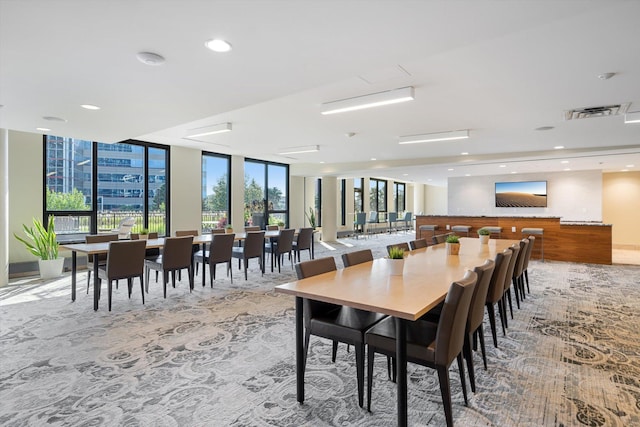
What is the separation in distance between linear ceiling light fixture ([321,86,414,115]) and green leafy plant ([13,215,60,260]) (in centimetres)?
526

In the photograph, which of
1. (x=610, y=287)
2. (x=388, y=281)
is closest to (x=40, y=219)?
(x=388, y=281)

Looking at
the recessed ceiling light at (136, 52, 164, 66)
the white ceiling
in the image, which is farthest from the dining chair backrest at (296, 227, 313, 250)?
the recessed ceiling light at (136, 52, 164, 66)

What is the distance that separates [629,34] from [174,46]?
344cm

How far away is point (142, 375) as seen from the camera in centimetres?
262

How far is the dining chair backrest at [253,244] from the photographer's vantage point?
5978 millimetres

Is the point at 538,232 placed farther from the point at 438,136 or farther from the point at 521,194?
the point at 438,136

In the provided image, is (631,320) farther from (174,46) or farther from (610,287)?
(174,46)

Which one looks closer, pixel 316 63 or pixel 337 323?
pixel 337 323

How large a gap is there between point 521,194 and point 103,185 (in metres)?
11.9

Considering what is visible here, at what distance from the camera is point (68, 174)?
6578 millimetres

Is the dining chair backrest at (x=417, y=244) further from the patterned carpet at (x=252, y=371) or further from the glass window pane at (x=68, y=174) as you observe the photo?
the glass window pane at (x=68, y=174)

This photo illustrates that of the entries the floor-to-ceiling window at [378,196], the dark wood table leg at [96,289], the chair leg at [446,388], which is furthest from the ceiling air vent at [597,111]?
the floor-to-ceiling window at [378,196]

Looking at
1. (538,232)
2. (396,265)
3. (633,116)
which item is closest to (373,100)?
(396,265)

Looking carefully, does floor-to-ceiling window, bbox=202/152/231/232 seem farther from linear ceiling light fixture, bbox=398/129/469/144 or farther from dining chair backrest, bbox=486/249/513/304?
dining chair backrest, bbox=486/249/513/304
